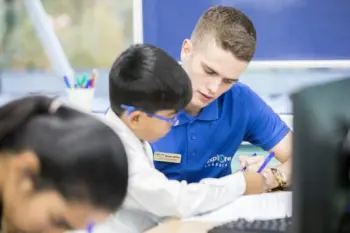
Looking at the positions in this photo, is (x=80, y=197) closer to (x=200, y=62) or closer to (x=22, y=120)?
(x=22, y=120)

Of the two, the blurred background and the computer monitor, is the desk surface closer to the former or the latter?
the computer monitor

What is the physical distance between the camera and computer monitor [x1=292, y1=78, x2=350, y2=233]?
0.59m

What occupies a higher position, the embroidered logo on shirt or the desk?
the desk

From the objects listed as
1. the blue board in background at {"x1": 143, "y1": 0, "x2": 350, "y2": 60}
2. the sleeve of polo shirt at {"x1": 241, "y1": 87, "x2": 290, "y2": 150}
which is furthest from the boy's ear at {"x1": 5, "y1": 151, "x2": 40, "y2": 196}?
the blue board in background at {"x1": 143, "y1": 0, "x2": 350, "y2": 60}

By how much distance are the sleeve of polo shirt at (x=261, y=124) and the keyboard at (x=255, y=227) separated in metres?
0.70

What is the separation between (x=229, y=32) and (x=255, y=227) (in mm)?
717

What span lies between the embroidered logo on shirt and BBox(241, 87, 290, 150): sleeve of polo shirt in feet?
0.48

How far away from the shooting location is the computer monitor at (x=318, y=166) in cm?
59

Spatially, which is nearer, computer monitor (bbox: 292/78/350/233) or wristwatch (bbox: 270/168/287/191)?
computer monitor (bbox: 292/78/350/233)

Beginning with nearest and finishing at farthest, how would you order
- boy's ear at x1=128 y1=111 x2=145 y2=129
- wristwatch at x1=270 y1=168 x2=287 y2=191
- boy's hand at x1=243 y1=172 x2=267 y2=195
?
boy's ear at x1=128 y1=111 x2=145 y2=129 → boy's hand at x1=243 y1=172 x2=267 y2=195 → wristwatch at x1=270 y1=168 x2=287 y2=191

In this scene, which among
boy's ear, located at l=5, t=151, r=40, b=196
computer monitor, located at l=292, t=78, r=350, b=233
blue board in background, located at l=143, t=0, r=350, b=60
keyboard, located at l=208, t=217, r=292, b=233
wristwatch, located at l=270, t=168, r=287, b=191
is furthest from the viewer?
blue board in background, located at l=143, t=0, r=350, b=60

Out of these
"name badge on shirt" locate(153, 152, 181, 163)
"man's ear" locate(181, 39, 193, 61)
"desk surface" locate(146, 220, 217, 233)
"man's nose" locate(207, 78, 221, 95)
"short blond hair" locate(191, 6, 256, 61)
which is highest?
"short blond hair" locate(191, 6, 256, 61)

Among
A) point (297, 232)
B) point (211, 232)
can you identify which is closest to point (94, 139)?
point (297, 232)

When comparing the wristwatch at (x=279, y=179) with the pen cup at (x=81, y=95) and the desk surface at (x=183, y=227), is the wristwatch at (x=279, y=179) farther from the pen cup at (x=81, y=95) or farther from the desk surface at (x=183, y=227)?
the pen cup at (x=81, y=95)
